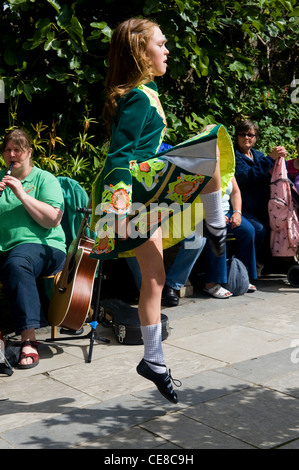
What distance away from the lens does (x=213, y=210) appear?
3.19 metres

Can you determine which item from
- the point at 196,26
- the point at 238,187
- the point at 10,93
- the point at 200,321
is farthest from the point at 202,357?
the point at 196,26

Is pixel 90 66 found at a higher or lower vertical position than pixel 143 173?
higher

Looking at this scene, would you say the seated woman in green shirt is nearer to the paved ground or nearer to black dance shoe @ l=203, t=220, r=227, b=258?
the paved ground

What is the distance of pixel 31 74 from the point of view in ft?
20.8

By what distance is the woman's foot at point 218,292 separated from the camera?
587 cm

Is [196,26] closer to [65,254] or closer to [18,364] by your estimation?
[65,254]

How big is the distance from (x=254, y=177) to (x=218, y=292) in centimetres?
135

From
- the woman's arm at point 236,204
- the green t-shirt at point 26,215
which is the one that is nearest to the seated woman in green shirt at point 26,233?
the green t-shirt at point 26,215

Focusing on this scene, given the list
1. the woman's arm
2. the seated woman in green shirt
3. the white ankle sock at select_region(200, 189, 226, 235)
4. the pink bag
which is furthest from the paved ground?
the pink bag

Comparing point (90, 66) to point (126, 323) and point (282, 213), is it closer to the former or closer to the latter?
point (282, 213)

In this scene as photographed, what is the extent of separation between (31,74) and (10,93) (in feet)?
1.71

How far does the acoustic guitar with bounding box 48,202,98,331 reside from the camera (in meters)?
4.27

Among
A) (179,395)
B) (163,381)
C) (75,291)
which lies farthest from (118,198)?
(75,291)

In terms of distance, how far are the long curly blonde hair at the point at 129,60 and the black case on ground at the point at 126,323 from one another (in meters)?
1.77
